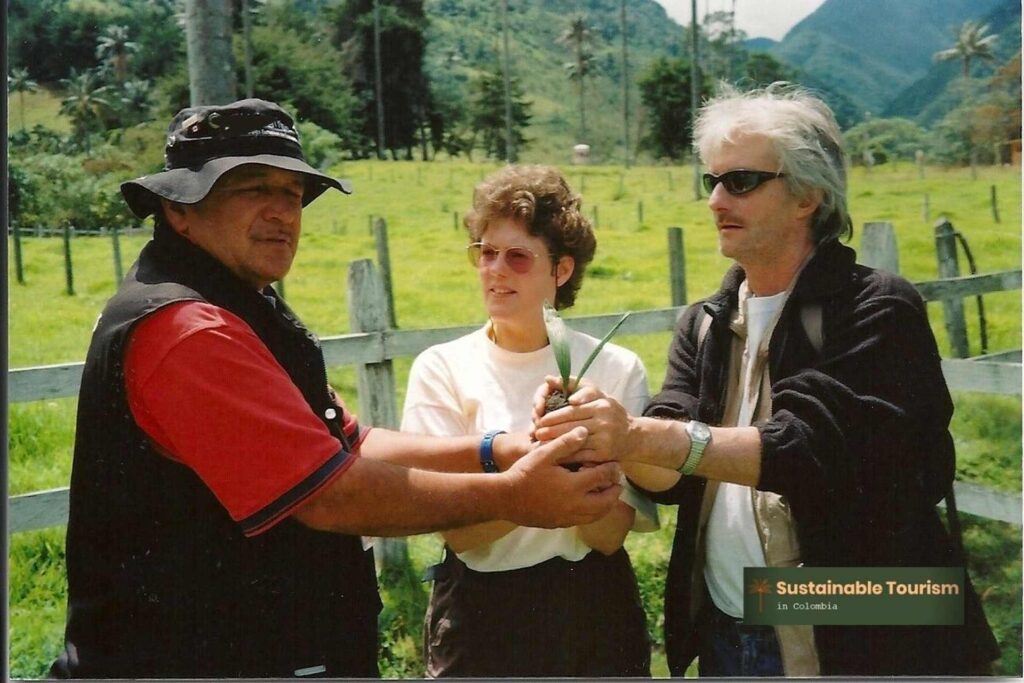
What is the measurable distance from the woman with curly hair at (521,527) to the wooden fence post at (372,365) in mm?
599

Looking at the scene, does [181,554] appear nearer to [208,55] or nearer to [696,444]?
[696,444]

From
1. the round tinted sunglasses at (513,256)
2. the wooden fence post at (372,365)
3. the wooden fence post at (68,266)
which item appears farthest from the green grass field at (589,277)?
the wooden fence post at (372,365)

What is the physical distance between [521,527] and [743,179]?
38.6 inches

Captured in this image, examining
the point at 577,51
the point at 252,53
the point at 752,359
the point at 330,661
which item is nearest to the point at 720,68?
the point at 577,51

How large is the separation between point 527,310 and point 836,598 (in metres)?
1.04

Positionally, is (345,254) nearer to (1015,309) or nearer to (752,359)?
(752,359)

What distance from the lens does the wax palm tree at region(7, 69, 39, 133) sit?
235cm

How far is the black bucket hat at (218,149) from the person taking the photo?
74.0 inches

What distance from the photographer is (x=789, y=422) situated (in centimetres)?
201

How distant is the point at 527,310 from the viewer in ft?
7.40

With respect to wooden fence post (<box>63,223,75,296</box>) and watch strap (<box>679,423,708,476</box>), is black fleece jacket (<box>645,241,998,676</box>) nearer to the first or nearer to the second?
watch strap (<box>679,423,708,476</box>)

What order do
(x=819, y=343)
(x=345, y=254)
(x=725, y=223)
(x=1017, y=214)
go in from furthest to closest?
(x=345, y=254) < (x=1017, y=214) < (x=725, y=223) < (x=819, y=343)

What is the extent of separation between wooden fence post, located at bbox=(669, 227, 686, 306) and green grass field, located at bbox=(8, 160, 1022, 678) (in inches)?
1.0

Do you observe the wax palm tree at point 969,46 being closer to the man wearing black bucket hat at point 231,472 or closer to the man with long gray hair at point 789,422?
the man with long gray hair at point 789,422
